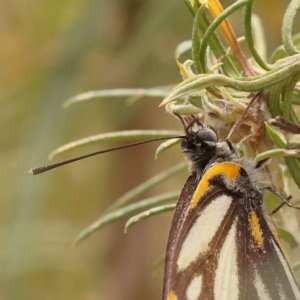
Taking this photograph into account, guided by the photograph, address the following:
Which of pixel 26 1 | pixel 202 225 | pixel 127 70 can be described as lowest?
pixel 202 225

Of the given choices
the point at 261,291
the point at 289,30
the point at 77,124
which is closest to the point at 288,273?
the point at 261,291

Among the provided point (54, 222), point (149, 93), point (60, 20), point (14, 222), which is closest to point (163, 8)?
point (60, 20)

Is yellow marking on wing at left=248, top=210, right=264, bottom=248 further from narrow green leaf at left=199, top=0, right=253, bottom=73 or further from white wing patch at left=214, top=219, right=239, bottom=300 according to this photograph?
narrow green leaf at left=199, top=0, right=253, bottom=73

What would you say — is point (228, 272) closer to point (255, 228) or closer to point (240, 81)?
point (255, 228)

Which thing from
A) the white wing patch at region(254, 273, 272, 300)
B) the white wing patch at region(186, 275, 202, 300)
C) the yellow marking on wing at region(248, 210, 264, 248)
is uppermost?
the yellow marking on wing at region(248, 210, 264, 248)

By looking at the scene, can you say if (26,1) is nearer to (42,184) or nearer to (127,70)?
(127,70)

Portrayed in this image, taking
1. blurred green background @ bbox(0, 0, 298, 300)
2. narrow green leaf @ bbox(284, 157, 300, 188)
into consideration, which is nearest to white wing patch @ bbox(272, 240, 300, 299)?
narrow green leaf @ bbox(284, 157, 300, 188)
